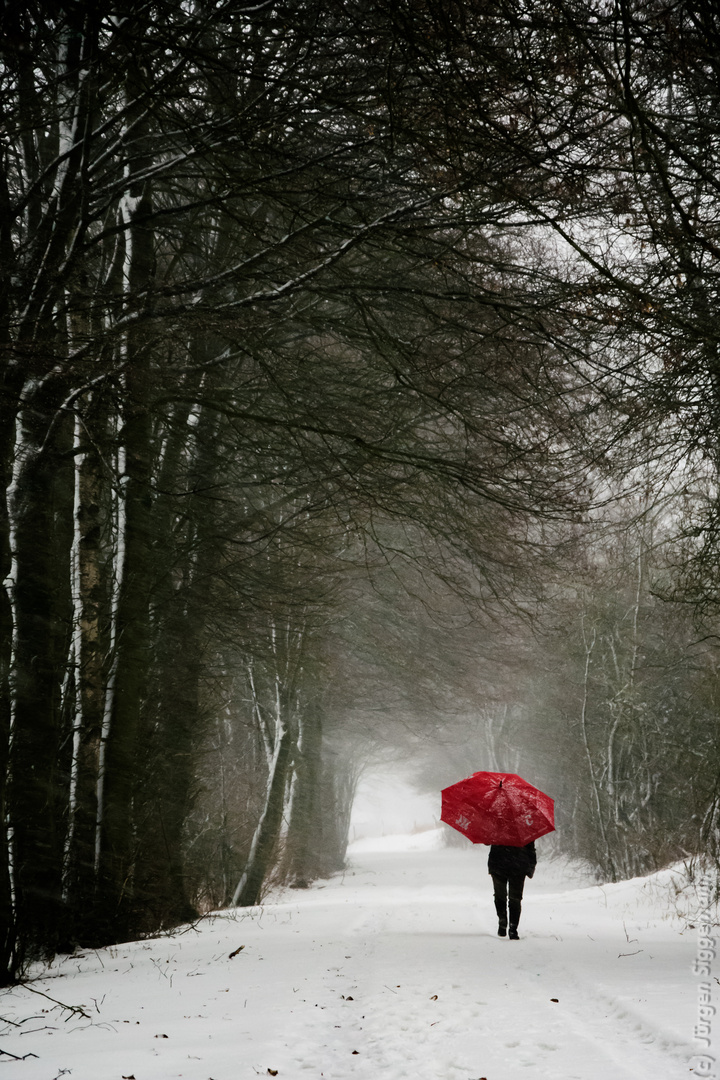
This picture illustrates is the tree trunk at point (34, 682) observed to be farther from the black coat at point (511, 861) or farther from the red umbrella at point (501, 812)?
the black coat at point (511, 861)

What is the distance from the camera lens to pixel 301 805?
2045 centimetres

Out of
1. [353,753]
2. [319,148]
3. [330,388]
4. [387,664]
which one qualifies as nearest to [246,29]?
[319,148]

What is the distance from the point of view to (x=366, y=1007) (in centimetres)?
557

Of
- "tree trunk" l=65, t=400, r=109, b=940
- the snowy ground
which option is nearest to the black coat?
the snowy ground

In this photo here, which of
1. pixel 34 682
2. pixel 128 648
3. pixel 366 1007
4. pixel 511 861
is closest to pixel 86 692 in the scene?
pixel 128 648

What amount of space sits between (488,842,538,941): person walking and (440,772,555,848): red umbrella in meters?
0.12

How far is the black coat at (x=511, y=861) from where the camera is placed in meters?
9.38

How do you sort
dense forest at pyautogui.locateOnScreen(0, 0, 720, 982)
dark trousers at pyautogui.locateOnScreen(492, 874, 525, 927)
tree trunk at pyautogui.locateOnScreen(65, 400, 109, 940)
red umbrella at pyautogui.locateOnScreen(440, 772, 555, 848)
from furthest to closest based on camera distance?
red umbrella at pyautogui.locateOnScreen(440, 772, 555, 848) < dark trousers at pyautogui.locateOnScreen(492, 874, 525, 927) < tree trunk at pyautogui.locateOnScreen(65, 400, 109, 940) < dense forest at pyautogui.locateOnScreen(0, 0, 720, 982)

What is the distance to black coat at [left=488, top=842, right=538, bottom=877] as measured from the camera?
30.8 ft

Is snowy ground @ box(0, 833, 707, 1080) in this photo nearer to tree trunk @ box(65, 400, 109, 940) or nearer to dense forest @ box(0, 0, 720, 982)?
tree trunk @ box(65, 400, 109, 940)

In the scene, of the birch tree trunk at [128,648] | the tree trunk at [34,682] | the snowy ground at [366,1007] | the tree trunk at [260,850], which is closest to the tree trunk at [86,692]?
the birch tree trunk at [128,648]

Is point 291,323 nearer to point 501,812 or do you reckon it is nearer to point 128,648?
point 128,648

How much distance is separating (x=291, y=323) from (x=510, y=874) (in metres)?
6.50

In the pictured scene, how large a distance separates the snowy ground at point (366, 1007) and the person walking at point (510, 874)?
0.96ft
